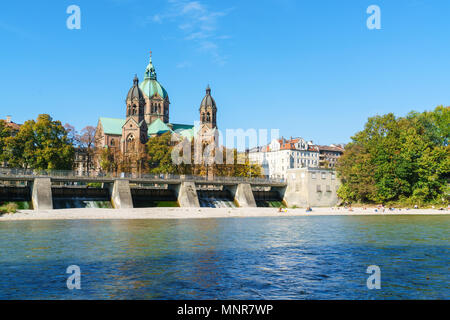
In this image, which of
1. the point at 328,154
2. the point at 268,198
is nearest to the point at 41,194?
the point at 268,198

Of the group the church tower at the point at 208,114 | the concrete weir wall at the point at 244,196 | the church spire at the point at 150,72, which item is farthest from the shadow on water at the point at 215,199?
the church spire at the point at 150,72

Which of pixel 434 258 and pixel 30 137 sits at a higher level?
pixel 30 137

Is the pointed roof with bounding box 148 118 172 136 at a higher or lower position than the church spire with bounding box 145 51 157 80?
lower

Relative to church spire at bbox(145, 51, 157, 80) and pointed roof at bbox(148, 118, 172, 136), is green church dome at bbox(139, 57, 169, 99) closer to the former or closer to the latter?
church spire at bbox(145, 51, 157, 80)

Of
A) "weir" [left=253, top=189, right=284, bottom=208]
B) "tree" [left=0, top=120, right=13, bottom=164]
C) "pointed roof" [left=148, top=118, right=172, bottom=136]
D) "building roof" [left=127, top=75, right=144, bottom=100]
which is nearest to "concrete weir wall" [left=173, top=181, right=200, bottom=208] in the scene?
"weir" [left=253, top=189, right=284, bottom=208]

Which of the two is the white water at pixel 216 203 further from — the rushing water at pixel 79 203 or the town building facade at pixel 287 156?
the town building facade at pixel 287 156

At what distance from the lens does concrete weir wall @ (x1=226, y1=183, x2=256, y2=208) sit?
7581 cm

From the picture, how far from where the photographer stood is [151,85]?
490 feet

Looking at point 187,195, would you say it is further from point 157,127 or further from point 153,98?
point 153,98

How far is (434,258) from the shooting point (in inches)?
953

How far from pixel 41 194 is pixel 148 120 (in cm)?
8948
